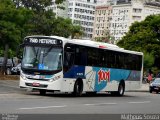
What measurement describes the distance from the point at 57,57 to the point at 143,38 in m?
61.9

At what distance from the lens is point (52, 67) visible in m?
27.0

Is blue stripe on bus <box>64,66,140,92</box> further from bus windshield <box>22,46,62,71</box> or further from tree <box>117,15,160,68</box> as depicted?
tree <box>117,15,160,68</box>

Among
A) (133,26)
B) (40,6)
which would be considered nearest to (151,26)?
(133,26)

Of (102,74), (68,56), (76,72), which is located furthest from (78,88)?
(102,74)

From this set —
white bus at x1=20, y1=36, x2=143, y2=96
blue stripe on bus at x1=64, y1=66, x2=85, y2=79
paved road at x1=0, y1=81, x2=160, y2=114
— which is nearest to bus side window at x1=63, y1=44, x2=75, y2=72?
white bus at x1=20, y1=36, x2=143, y2=96

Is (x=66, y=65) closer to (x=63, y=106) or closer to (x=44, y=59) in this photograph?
(x=44, y=59)

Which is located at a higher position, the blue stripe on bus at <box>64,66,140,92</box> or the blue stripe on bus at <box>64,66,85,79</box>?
the blue stripe on bus at <box>64,66,85,79</box>

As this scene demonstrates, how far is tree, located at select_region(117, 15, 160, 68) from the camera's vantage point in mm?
86812

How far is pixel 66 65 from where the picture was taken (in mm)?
27562

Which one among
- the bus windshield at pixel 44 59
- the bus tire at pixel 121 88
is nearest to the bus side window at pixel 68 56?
the bus windshield at pixel 44 59

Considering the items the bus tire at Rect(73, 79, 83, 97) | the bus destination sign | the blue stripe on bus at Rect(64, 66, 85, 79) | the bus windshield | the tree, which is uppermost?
the bus destination sign

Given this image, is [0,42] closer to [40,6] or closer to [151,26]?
[40,6]

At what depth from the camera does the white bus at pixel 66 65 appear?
88.7 feet

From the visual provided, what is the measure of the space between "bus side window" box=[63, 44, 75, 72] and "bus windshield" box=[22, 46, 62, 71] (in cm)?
41
